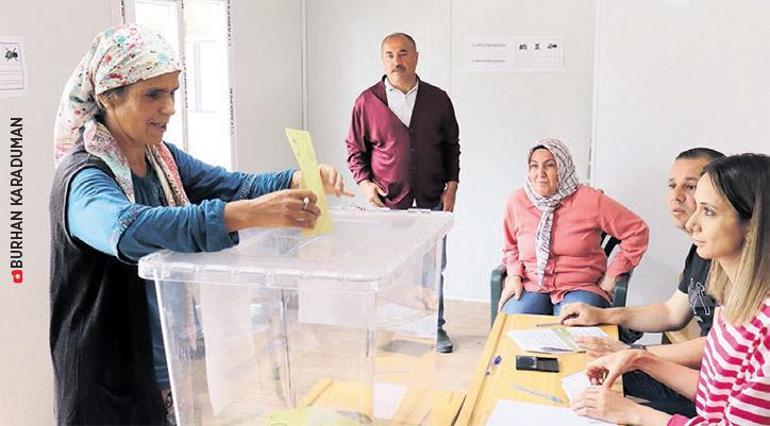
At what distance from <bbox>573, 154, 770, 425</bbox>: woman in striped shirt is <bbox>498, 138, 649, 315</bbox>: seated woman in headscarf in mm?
1497

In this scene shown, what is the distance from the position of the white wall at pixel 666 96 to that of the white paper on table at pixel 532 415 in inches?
80.0

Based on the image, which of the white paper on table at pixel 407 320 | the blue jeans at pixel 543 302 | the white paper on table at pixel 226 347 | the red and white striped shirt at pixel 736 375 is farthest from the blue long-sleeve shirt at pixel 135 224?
the blue jeans at pixel 543 302

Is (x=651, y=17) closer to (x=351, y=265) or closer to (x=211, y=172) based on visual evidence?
(x=211, y=172)

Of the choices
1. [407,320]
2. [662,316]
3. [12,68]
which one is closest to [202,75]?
[12,68]

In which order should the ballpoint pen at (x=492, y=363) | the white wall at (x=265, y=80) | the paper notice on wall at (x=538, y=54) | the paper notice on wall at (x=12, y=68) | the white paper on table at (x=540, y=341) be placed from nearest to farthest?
the ballpoint pen at (x=492, y=363), the white paper on table at (x=540, y=341), the paper notice on wall at (x=12, y=68), the white wall at (x=265, y=80), the paper notice on wall at (x=538, y=54)

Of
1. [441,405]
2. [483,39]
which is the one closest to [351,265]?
[441,405]

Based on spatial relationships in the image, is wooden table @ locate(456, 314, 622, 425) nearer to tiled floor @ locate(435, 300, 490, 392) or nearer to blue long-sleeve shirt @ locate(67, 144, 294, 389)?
blue long-sleeve shirt @ locate(67, 144, 294, 389)

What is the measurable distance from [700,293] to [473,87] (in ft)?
8.16

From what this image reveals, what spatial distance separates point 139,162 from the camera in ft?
5.01

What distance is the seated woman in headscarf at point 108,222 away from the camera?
1263 millimetres

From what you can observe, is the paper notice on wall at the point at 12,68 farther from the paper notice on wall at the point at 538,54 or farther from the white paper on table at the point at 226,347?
the paper notice on wall at the point at 538,54

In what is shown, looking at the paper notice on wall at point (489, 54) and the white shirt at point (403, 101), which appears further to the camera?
the paper notice on wall at point (489, 54)

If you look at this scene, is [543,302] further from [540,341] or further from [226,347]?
[226,347]

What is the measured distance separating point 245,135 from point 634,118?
2.08 metres
